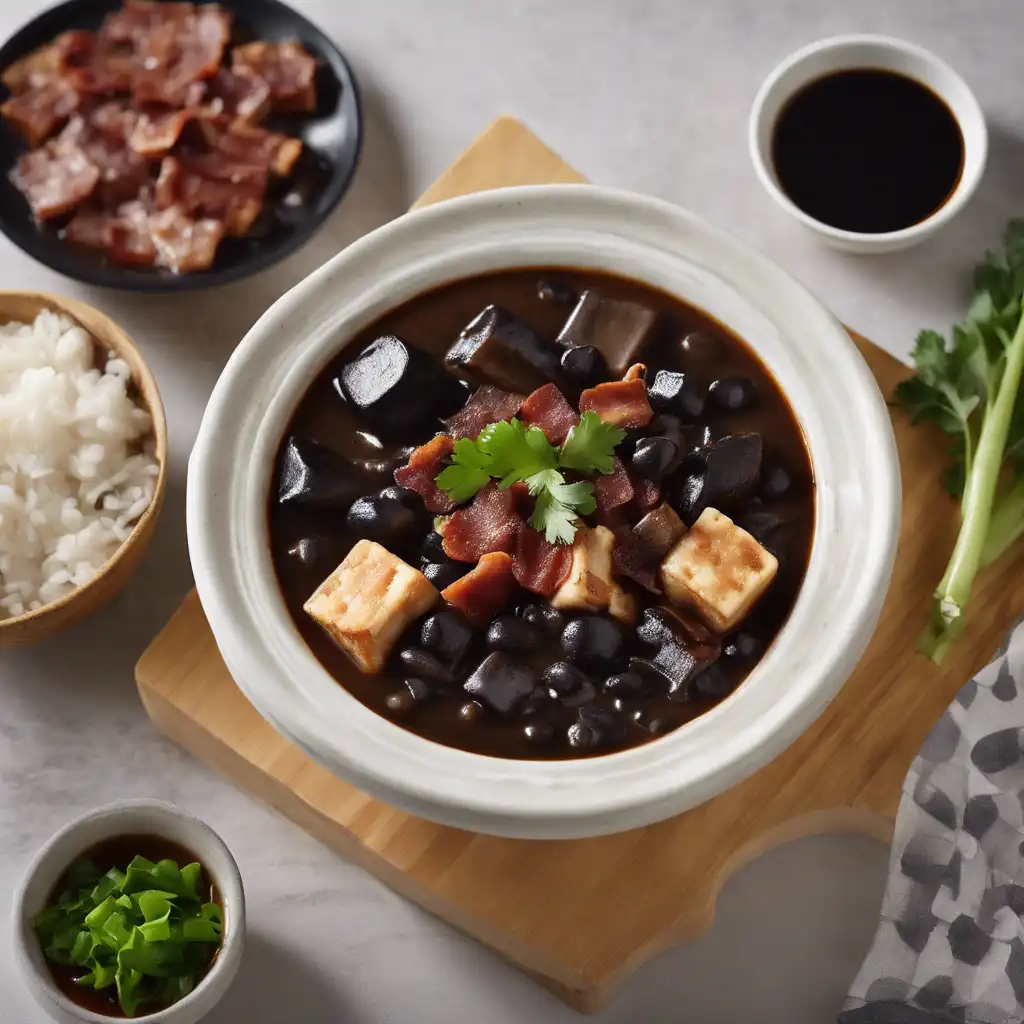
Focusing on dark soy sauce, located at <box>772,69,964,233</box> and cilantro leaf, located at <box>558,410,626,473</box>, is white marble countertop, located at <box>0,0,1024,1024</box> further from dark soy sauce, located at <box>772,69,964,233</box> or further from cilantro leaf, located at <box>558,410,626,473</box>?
cilantro leaf, located at <box>558,410,626,473</box>

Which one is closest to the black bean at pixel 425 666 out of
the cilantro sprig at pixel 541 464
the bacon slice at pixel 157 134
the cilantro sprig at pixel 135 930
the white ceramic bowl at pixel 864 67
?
the cilantro sprig at pixel 541 464

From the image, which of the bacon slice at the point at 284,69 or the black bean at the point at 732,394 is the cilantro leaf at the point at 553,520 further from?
the bacon slice at the point at 284,69

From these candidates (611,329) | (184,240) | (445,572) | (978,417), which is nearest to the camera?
(445,572)

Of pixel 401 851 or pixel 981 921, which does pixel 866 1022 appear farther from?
pixel 401 851

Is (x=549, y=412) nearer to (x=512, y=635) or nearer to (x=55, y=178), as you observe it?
(x=512, y=635)

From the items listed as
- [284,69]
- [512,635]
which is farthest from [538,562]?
[284,69]

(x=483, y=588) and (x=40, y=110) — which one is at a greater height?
(x=40, y=110)
